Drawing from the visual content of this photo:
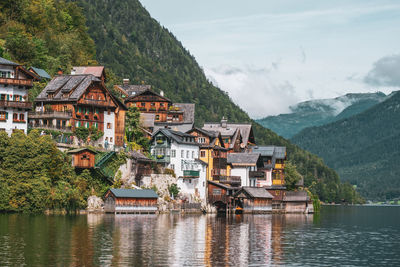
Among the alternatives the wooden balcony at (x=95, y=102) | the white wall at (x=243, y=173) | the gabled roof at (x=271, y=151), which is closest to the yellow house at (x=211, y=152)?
the white wall at (x=243, y=173)

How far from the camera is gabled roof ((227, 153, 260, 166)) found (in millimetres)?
152625

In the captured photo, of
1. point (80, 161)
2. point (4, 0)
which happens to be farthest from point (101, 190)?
point (4, 0)

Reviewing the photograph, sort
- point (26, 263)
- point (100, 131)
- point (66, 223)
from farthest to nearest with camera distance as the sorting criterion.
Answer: point (100, 131)
point (66, 223)
point (26, 263)

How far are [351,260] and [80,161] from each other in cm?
5721

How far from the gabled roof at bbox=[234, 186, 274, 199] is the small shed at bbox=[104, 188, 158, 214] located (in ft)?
92.1

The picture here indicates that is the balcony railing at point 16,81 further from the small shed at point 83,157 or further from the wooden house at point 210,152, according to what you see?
the wooden house at point 210,152

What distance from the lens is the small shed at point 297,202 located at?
512 feet

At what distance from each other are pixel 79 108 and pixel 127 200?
813 inches

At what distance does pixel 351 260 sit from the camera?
68438 millimetres

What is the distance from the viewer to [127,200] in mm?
115125

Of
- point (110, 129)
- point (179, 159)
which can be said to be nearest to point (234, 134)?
point (179, 159)

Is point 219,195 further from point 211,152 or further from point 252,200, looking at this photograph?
point 211,152

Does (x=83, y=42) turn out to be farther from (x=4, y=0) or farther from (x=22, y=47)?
(x=22, y=47)

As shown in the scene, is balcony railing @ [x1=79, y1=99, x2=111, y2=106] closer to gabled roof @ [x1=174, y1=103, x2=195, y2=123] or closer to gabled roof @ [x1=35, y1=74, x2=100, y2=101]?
gabled roof @ [x1=35, y1=74, x2=100, y2=101]
